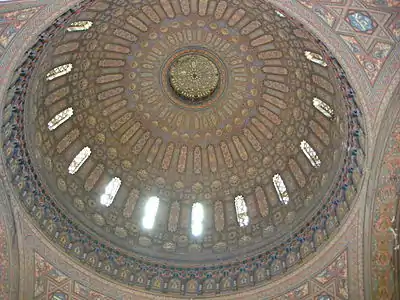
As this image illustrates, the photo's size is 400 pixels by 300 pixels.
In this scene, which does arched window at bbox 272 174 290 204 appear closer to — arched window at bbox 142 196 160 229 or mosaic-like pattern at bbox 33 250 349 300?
mosaic-like pattern at bbox 33 250 349 300

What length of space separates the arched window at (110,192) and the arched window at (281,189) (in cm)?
715

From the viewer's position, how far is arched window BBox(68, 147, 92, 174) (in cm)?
2087

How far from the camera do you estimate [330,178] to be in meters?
18.5

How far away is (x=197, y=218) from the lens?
2247 centimetres

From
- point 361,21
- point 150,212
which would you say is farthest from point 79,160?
point 361,21

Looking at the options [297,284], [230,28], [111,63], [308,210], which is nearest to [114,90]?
[111,63]

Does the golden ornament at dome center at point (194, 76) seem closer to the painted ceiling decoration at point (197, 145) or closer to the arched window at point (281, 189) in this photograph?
the painted ceiling decoration at point (197, 145)

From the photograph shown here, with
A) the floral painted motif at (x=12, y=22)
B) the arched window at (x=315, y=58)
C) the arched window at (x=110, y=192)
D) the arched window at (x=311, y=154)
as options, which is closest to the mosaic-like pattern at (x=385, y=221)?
the arched window at (x=315, y=58)

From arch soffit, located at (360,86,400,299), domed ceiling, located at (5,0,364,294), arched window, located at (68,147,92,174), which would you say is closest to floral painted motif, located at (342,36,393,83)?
arch soffit, located at (360,86,400,299)

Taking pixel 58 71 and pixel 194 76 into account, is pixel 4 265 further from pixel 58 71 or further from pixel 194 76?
pixel 194 76

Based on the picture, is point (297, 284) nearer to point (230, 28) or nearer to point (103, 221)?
point (103, 221)

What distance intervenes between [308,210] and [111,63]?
10701mm

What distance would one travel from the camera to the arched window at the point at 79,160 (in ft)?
68.5

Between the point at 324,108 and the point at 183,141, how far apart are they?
293 inches
